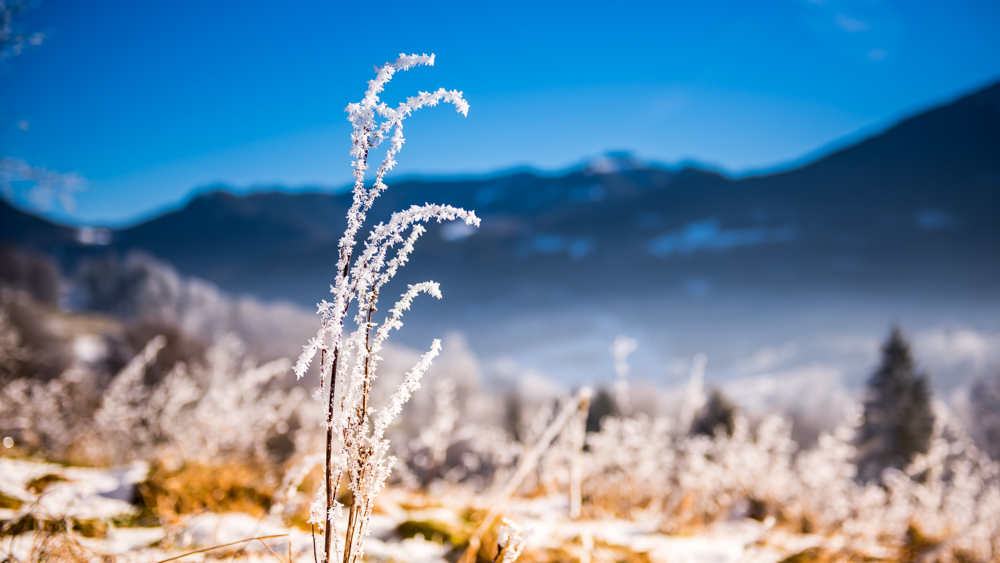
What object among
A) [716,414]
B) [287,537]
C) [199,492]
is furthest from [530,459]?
[716,414]

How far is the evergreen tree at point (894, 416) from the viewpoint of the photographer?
17.2m

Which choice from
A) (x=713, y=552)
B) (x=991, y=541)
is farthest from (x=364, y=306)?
(x=991, y=541)

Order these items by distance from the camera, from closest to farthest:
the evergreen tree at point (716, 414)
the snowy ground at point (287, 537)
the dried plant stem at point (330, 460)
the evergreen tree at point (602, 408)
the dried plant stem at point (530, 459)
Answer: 1. the dried plant stem at point (330, 460)
2. the dried plant stem at point (530, 459)
3. the snowy ground at point (287, 537)
4. the evergreen tree at point (716, 414)
5. the evergreen tree at point (602, 408)

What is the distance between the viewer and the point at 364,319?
3.43ft

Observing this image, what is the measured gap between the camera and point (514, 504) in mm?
4449

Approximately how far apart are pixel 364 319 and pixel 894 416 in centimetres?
2416

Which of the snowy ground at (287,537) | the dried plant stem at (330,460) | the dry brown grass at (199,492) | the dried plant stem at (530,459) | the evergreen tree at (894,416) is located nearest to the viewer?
the dried plant stem at (330,460)

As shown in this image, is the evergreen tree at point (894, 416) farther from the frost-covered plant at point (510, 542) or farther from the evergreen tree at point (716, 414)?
the frost-covered plant at point (510, 542)

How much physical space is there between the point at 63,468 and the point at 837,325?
703 feet

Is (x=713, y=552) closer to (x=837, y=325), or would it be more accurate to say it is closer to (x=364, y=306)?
(x=364, y=306)

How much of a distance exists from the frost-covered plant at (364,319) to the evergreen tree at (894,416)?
875 inches

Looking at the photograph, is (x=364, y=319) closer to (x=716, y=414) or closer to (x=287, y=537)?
(x=287, y=537)

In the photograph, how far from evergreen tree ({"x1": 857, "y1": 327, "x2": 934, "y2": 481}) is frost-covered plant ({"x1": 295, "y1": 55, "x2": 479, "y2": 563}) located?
72.9 ft

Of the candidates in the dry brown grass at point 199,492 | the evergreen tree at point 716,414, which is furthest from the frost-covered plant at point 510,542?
the evergreen tree at point 716,414
